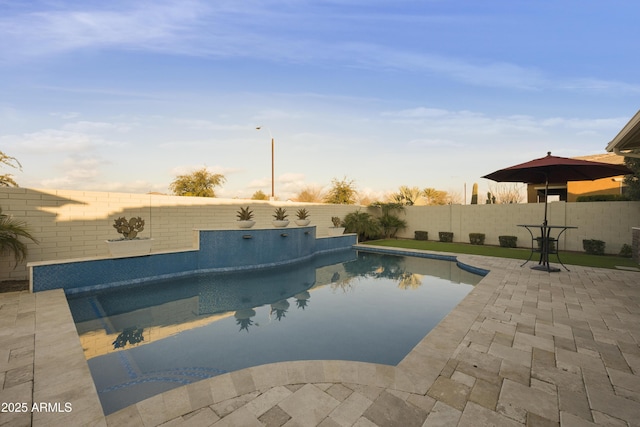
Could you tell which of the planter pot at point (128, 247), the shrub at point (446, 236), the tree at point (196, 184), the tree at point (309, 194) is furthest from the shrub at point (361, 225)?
the tree at point (309, 194)

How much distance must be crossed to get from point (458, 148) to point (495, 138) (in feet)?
5.69

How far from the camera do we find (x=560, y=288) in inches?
207

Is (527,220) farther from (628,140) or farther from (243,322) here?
(243,322)

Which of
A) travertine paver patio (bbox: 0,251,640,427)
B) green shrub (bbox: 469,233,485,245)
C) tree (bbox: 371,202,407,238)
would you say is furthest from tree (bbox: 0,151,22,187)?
green shrub (bbox: 469,233,485,245)

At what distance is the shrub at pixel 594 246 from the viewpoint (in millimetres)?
9852

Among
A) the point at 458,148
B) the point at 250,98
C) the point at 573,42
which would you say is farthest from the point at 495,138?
the point at 250,98

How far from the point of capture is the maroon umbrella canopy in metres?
6.15

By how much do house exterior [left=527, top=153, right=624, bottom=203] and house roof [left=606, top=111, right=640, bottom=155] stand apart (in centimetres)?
910

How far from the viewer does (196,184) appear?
2105cm

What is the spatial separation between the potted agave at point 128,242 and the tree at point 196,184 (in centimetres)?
1479

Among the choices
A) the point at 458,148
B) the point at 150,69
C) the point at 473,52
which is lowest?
the point at 458,148

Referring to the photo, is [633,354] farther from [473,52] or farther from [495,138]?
[495,138]

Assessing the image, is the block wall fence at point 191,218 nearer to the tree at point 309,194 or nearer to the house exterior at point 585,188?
the house exterior at point 585,188

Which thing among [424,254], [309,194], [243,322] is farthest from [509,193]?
[243,322]
